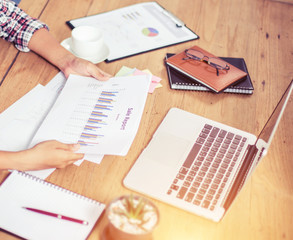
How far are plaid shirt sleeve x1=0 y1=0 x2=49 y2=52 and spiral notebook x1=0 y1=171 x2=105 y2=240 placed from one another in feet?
1.81

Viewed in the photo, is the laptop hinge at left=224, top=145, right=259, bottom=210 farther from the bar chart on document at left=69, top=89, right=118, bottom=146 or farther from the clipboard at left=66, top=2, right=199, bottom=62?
the clipboard at left=66, top=2, right=199, bottom=62

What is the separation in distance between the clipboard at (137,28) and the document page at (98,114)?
19 centimetres

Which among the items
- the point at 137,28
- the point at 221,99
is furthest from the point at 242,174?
the point at 137,28

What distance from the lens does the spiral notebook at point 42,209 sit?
73cm

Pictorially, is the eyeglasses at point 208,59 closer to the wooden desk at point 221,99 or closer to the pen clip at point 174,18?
the wooden desk at point 221,99

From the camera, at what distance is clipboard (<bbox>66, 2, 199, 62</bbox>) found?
125cm

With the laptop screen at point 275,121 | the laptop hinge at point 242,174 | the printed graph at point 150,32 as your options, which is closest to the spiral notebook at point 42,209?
the laptop hinge at point 242,174

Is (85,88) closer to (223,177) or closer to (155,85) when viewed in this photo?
(155,85)

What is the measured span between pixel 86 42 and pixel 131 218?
0.67 metres

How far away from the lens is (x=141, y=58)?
1211 mm

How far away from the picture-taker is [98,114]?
37.9 inches

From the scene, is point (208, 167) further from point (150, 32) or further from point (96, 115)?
point (150, 32)

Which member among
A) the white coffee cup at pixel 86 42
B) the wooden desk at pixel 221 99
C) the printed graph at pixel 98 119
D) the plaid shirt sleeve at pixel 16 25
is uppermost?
the plaid shirt sleeve at pixel 16 25

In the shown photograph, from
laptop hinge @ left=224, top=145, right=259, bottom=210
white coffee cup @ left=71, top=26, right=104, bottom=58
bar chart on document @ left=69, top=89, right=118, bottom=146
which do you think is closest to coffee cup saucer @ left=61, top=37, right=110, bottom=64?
white coffee cup @ left=71, top=26, right=104, bottom=58
